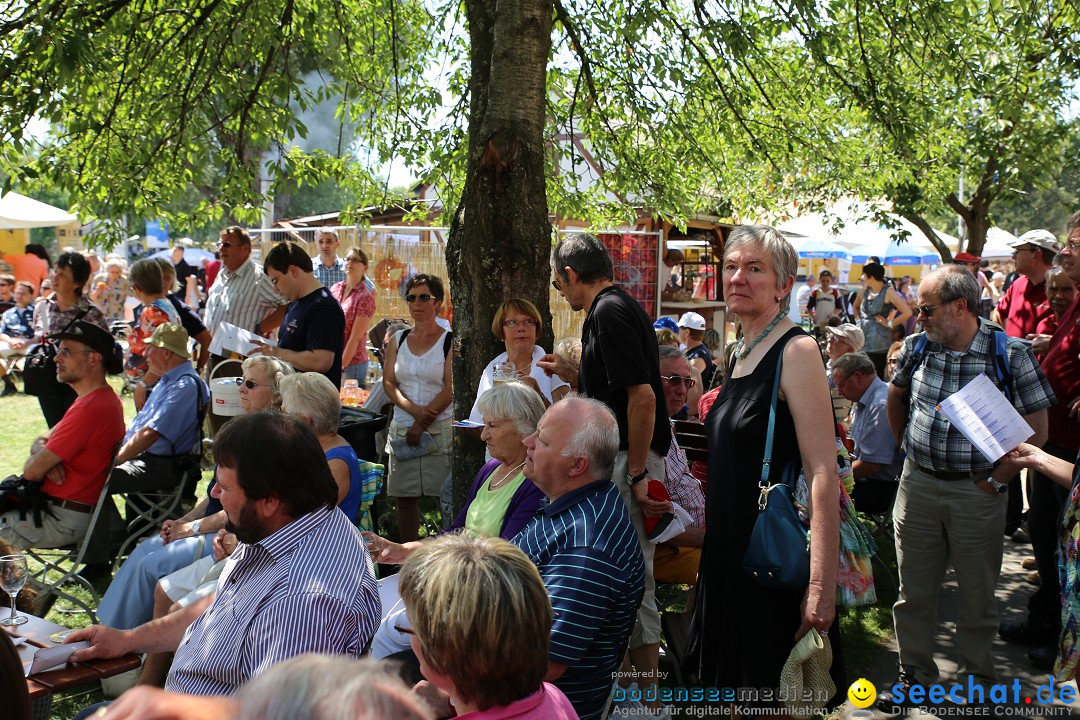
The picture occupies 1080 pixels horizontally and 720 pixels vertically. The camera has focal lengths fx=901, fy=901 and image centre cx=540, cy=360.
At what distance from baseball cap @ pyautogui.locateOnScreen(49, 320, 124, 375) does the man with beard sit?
4.39 metres

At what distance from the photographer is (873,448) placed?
590 centimetres

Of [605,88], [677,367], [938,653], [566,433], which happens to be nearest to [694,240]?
[605,88]

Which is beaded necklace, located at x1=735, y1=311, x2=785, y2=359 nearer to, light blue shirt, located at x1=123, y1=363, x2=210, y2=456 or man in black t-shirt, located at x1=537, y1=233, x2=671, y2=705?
man in black t-shirt, located at x1=537, y1=233, x2=671, y2=705

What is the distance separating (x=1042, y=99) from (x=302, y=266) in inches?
304

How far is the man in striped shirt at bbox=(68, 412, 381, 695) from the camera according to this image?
2520 mm

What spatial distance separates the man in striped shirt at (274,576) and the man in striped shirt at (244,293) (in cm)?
418

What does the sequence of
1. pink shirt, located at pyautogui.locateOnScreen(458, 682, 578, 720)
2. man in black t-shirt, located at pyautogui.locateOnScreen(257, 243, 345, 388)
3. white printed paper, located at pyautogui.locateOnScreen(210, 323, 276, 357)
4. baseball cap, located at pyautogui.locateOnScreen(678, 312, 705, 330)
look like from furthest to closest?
baseball cap, located at pyautogui.locateOnScreen(678, 312, 705, 330) < white printed paper, located at pyautogui.locateOnScreen(210, 323, 276, 357) < man in black t-shirt, located at pyautogui.locateOnScreen(257, 243, 345, 388) < pink shirt, located at pyautogui.locateOnScreen(458, 682, 578, 720)

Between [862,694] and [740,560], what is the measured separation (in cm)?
171

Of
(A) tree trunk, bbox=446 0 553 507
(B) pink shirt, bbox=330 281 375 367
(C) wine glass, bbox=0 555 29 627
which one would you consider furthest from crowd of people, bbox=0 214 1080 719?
(B) pink shirt, bbox=330 281 375 367

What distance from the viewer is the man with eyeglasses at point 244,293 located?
6812mm

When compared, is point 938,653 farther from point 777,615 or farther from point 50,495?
point 50,495

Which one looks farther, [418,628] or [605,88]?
[605,88]

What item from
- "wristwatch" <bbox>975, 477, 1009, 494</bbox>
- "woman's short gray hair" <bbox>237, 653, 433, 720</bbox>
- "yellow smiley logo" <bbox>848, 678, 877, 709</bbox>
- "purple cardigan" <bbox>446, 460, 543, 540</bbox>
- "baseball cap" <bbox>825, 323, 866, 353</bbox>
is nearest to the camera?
"woman's short gray hair" <bbox>237, 653, 433, 720</bbox>

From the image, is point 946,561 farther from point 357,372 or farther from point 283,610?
Answer: point 357,372
